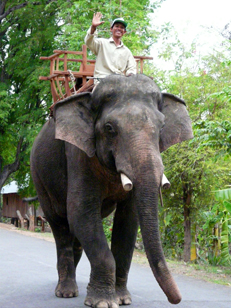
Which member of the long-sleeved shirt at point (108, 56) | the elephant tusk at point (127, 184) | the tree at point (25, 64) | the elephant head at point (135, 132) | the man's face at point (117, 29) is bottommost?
the elephant tusk at point (127, 184)

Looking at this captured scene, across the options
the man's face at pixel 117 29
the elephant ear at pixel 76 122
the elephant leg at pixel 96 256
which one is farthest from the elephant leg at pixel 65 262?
the man's face at pixel 117 29

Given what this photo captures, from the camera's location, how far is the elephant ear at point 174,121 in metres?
5.28

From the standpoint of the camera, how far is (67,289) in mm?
6141

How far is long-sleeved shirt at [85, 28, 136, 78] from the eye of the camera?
583cm

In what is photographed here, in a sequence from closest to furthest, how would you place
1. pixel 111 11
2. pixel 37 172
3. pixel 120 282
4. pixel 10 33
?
pixel 120 282
pixel 37 172
pixel 111 11
pixel 10 33

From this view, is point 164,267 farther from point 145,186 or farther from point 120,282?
point 120,282

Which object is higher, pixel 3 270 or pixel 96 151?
pixel 96 151

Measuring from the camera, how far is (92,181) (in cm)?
537

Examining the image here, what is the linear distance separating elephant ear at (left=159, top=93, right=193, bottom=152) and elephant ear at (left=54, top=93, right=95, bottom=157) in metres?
0.76

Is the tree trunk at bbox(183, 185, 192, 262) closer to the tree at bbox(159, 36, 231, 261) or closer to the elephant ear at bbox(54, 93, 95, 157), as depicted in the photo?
the tree at bbox(159, 36, 231, 261)

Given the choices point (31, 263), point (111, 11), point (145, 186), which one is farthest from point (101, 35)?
point (145, 186)

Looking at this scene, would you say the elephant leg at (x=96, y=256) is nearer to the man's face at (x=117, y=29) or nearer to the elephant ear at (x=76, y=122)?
the elephant ear at (x=76, y=122)

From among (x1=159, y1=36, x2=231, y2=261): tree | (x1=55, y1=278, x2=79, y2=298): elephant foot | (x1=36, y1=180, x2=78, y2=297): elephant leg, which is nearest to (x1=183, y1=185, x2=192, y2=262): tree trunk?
(x1=159, y1=36, x2=231, y2=261): tree

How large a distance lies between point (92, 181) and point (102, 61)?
146 centimetres
